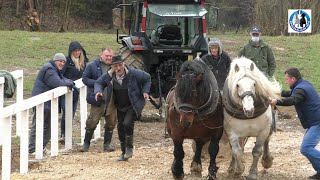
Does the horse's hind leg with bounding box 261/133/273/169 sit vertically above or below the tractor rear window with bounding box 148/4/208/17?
below

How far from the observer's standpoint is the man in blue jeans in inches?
369

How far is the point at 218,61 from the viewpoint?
1041cm

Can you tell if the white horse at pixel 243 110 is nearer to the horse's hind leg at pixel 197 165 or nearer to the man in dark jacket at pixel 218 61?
the horse's hind leg at pixel 197 165

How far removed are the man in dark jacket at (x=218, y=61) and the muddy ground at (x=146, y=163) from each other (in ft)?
3.12

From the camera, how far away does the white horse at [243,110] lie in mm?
8719

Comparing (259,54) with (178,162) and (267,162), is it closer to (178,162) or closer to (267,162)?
(267,162)

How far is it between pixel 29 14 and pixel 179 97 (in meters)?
35.7

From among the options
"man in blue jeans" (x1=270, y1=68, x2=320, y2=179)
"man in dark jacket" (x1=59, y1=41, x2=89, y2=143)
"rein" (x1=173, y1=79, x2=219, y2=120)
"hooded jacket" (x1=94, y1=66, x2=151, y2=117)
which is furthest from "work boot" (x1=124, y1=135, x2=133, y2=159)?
"man in blue jeans" (x1=270, y1=68, x2=320, y2=179)

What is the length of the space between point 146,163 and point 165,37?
572 cm

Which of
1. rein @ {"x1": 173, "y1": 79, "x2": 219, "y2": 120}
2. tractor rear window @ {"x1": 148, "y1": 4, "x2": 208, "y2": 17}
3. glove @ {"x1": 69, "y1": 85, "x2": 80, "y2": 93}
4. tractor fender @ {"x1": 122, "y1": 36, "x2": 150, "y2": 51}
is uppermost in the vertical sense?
tractor rear window @ {"x1": 148, "y1": 4, "x2": 208, "y2": 17}

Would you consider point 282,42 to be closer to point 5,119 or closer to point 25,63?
point 25,63

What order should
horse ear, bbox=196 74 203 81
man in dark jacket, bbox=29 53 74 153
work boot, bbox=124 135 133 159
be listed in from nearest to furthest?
horse ear, bbox=196 74 203 81 → work boot, bbox=124 135 133 159 → man in dark jacket, bbox=29 53 74 153

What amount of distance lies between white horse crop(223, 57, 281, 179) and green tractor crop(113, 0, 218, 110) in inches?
234

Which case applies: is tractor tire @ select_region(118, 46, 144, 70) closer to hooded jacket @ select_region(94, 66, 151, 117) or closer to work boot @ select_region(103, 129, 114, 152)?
work boot @ select_region(103, 129, 114, 152)
